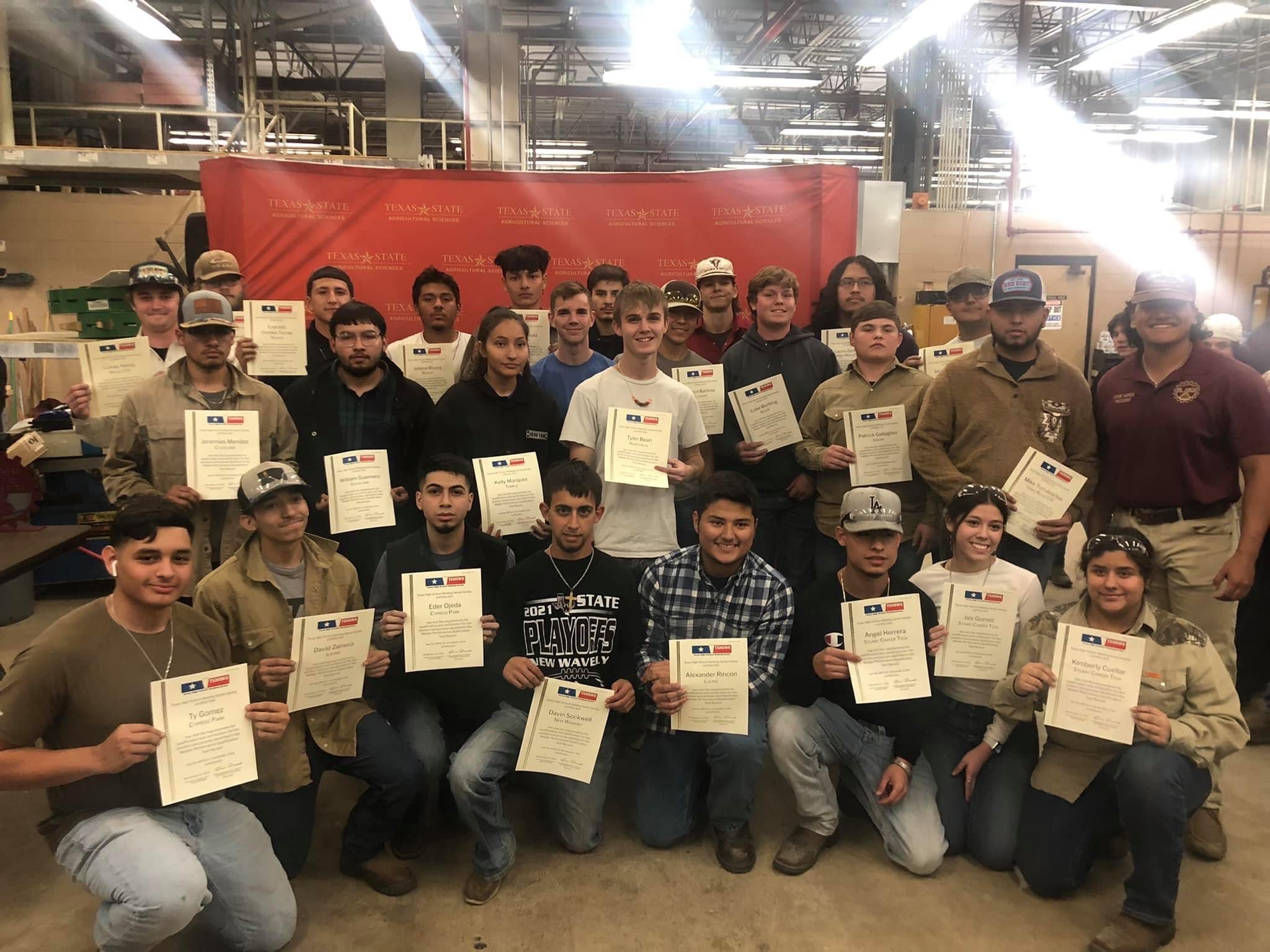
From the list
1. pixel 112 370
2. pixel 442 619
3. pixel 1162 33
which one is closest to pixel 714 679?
pixel 442 619

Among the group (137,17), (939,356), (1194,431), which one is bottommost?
(1194,431)

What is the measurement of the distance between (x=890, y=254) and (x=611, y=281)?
332 cm

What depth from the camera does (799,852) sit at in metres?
2.75


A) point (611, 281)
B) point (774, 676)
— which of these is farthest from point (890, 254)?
point (774, 676)

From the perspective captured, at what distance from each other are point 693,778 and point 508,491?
1.22 meters

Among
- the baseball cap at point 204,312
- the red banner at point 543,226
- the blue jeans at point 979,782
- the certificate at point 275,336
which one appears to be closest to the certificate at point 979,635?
the blue jeans at point 979,782

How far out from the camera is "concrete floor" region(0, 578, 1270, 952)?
7.87 feet

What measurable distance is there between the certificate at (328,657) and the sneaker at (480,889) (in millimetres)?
688

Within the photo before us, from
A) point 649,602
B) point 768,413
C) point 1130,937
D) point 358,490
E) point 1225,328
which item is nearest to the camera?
point 1130,937

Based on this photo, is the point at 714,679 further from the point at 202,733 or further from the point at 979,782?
the point at 202,733

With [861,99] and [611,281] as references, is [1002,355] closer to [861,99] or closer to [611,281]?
[611,281]

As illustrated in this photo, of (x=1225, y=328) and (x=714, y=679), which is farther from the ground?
(x=1225, y=328)

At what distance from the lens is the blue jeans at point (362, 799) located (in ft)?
8.55

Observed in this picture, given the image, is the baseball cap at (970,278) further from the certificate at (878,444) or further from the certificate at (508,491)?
the certificate at (508,491)
